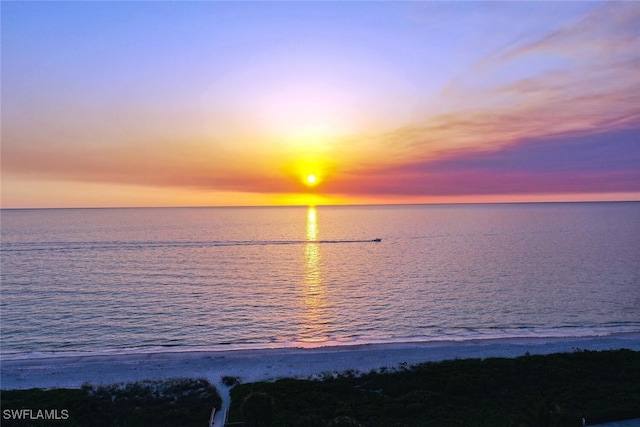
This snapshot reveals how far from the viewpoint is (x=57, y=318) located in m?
49.1

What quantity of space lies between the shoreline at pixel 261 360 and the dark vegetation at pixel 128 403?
5.72 ft

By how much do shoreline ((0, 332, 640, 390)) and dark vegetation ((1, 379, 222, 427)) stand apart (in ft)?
5.72

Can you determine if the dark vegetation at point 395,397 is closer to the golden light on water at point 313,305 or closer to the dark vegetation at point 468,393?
the dark vegetation at point 468,393

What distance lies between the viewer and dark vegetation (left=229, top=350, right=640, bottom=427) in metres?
23.1

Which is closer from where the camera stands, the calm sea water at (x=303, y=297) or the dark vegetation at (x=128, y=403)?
the dark vegetation at (x=128, y=403)

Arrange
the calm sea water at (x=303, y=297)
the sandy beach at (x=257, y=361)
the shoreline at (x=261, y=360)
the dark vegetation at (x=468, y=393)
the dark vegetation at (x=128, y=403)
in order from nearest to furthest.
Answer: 1. the dark vegetation at (x=468, y=393)
2. the dark vegetation at (x=128, y=403)
3. the sandy beach at (x=257, y=361)
4. the shoreline at (x=261, y=360)
5. the calm sea water at (x=303, y=297)

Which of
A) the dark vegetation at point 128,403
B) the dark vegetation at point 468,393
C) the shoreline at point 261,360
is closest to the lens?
the dark vegetation at point 468,393

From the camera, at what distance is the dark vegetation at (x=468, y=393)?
911 inches

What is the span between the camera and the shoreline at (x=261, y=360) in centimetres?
3061

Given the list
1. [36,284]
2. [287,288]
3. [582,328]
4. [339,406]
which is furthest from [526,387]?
[36,284]

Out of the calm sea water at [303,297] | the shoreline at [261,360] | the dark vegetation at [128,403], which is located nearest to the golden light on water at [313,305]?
the calm sea water at [303,297]

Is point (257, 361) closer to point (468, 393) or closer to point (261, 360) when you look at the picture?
point (261, 360)

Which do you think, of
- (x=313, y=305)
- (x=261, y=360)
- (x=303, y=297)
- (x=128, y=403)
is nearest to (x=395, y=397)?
(x=261, y=360)

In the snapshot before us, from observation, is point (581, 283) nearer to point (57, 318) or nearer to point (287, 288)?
point (287, 288)
